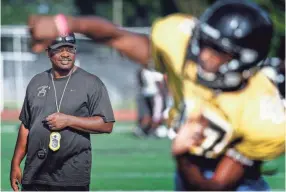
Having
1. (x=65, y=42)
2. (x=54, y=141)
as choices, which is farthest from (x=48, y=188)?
(x=65, y=42)

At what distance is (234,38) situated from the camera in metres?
3.59

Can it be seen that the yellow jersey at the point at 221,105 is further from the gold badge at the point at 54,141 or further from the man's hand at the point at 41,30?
the gold badge at the point at 54,141

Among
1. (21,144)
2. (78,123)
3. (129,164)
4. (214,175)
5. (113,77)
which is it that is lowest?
(129,164)

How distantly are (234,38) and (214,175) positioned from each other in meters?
0.61

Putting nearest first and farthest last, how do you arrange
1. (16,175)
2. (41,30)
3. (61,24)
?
1. (41,30)
2. (61,24)
3. (16,175)

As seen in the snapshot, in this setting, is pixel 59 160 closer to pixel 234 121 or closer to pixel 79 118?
pixel 79 118

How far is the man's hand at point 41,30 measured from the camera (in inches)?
136

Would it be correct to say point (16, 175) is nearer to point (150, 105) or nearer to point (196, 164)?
point (196, 164)

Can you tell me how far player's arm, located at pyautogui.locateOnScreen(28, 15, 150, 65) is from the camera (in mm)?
3463

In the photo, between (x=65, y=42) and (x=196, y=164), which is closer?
(x=196, y=164)

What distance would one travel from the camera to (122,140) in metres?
13.7

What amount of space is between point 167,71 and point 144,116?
10.6m

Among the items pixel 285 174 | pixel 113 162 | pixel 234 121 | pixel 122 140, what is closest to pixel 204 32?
pixel 234 121

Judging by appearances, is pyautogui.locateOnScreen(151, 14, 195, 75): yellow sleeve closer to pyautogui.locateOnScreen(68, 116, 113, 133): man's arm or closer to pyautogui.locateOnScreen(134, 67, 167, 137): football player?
pyautogui.locateOnScreen(68, 116, 113, 133): man's arm
